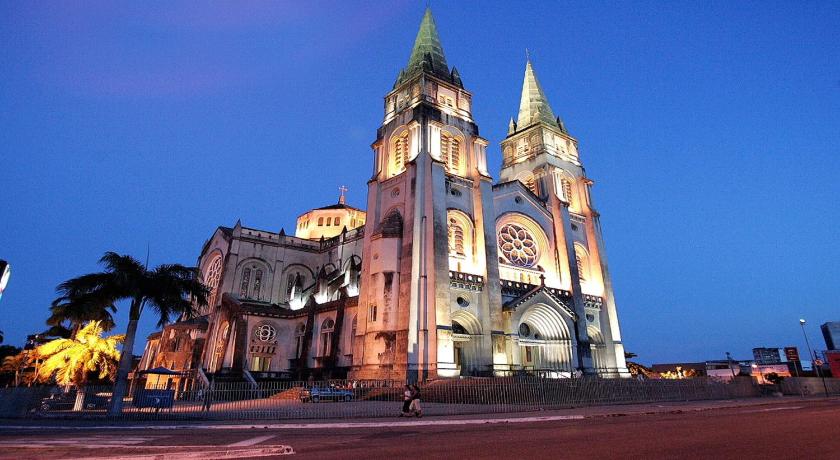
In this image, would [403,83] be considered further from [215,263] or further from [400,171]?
[215,263]

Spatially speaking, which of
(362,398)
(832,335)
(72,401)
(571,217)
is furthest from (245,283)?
(832,335)

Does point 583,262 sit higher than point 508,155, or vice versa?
point 508,155

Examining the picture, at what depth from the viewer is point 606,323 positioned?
39.5 m

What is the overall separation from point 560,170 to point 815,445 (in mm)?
39589

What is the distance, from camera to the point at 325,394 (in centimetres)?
2170

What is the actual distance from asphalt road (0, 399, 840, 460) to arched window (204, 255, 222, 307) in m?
36.2

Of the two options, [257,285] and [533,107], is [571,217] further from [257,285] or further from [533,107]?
[257,285]

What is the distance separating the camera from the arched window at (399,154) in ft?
119

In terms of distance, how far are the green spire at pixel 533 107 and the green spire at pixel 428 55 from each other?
12.0 m

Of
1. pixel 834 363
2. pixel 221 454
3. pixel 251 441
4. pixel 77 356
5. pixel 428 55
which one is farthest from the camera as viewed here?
pixel 834 363

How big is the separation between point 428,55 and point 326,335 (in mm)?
26060

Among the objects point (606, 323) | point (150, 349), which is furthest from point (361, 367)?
point (150, 349)

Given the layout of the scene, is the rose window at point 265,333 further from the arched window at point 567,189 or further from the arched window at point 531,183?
the arched window at point 567,189

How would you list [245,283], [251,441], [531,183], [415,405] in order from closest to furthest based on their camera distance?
[251,441] → [415,405] → [245,283] → [531,183]
